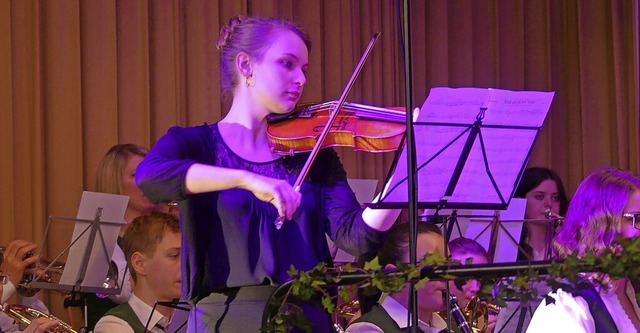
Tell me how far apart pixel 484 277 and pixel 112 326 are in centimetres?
223

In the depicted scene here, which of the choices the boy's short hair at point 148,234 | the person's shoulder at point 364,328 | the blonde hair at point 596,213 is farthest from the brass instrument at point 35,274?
the blonde hair at point 596,213

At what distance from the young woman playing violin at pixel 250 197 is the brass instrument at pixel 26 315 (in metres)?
1.67

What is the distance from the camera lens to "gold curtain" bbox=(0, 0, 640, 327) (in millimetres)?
4578

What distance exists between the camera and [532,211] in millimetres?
5230

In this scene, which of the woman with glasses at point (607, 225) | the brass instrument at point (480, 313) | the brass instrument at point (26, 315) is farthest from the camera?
the brass instrument at point (480, 313)

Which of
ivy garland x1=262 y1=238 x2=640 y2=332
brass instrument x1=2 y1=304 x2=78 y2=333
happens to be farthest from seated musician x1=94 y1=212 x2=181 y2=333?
ivy garland x1=262 y1=238 x2=640 y2=332

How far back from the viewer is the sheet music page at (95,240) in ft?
11.8

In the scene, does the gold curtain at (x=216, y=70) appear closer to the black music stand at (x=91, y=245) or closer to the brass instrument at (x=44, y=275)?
the brass instrument at (x=44, y=275)

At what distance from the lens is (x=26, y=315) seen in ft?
12.5

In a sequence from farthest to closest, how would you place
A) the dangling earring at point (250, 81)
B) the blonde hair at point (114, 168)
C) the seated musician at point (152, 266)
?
the blonde hair at point (114, 168) → the seated musician at point (152, 266) → the dangling earring at point (250, 81)

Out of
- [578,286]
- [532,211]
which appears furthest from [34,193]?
[578,286]

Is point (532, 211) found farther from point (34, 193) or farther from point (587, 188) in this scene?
point (34, 193)

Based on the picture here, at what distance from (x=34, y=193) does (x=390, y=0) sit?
2.47 metres

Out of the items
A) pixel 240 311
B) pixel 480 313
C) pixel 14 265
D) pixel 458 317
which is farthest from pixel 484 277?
pixel 14 265
